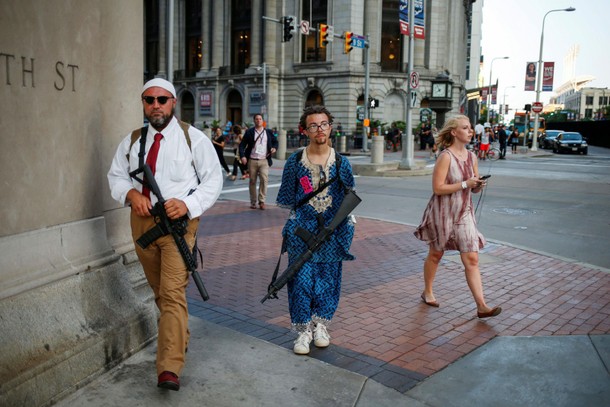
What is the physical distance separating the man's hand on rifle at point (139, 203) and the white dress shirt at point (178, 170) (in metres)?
0.06

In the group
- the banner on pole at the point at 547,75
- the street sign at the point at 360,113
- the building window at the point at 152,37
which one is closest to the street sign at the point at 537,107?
→ the banner on pole at the point at 547,75

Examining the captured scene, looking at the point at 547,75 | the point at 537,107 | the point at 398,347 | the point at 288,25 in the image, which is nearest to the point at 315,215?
the point at 398,347

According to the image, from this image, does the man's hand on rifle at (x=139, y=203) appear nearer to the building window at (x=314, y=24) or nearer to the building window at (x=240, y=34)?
the building window at (x=314, y=24)

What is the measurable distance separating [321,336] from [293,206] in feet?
3.36

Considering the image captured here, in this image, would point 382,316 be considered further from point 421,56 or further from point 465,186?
point 421,56

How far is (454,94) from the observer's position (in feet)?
169

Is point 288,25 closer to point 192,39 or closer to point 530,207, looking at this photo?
point 530,207

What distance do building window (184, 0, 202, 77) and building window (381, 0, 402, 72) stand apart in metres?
18.8

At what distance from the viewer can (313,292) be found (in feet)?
14.5

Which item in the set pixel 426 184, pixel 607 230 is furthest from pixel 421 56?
pixel 607 230

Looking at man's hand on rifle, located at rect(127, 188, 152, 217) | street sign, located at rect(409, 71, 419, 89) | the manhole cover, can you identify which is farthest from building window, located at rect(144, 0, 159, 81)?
man's hand on rifle, located at rect(127, 188, 152, 217)

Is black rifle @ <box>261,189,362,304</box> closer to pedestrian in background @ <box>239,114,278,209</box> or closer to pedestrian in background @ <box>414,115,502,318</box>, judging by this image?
pedestrian in background @ <box>414,115,502,318</box>

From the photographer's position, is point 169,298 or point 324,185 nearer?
point 169,298

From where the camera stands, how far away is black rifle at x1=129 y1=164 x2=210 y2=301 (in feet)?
11.8
